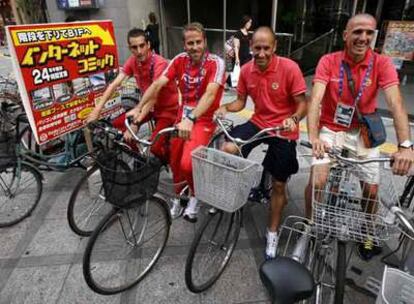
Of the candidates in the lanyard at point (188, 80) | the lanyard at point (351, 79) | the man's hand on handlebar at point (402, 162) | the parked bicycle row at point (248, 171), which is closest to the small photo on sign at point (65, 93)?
the parked bicycle row at point (248, 171)

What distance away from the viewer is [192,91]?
3.12 meters

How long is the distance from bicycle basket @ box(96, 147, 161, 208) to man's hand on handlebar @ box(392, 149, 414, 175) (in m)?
1.53

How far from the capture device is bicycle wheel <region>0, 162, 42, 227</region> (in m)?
3.31

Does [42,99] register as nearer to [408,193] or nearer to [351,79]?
[351,79]

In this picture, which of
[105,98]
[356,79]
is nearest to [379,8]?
[356,79]

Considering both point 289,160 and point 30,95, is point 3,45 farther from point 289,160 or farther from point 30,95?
point 289,160

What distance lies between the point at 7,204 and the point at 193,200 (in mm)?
2214

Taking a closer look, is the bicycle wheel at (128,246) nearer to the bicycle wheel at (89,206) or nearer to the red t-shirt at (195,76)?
the bicycle wheel at (89,206)

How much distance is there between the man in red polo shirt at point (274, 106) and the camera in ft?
8.35

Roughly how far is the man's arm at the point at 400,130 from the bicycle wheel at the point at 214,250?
4.10 ft

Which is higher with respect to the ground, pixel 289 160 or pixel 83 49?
pixel 83 49

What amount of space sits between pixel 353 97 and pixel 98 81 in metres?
3.01

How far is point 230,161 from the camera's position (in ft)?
6.90

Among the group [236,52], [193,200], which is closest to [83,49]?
[193,200]
